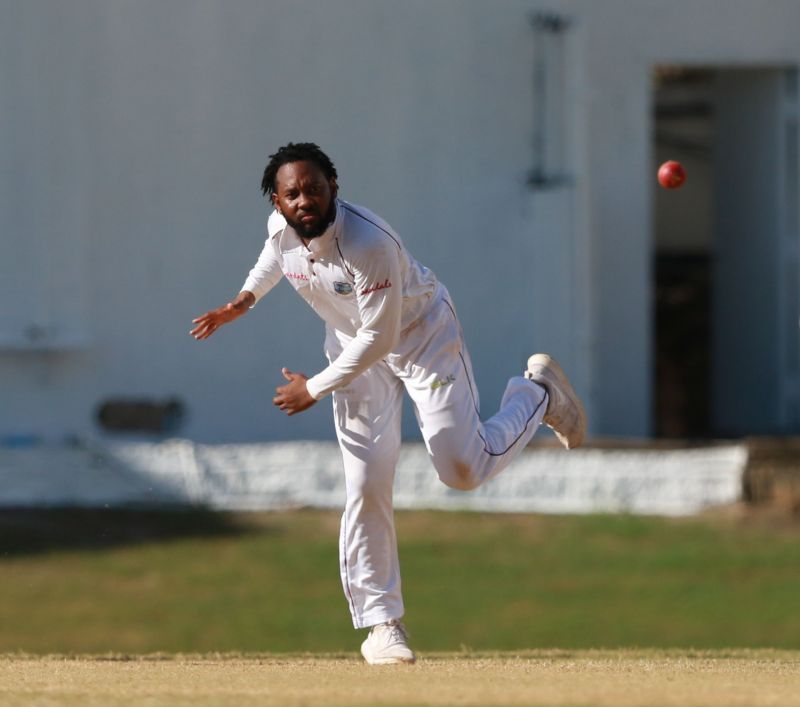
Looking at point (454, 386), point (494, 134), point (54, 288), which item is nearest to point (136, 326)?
point (54, 288)

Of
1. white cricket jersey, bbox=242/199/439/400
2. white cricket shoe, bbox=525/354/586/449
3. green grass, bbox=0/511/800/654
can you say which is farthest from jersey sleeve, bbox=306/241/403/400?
green grass, bbox=0/511/800/654

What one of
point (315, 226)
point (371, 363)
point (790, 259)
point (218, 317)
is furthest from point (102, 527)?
point (315, 226)

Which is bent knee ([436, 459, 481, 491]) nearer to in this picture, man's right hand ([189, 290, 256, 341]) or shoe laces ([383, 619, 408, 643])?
shoe laces ([383, 619, 408, 643])

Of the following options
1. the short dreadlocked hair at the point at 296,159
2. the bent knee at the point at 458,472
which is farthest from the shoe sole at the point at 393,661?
the short dreadlocked hair at the point at 296,159

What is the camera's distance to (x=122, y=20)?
12.8m

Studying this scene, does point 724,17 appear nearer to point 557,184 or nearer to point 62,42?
point 557,184

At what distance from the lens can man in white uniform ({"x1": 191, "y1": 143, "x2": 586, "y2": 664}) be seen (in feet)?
18.8

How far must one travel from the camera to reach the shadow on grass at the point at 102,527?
37.1ft

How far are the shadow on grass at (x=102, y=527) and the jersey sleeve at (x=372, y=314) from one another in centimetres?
581

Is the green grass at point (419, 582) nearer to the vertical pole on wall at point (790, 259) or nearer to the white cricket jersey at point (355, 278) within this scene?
the vertical pole on wall at point (790, 259)

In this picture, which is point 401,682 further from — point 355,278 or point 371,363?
point 355,278

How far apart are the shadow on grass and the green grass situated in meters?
0.01

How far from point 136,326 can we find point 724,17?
511 centimetres

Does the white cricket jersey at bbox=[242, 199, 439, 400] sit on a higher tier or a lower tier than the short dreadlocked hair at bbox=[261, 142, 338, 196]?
lower
